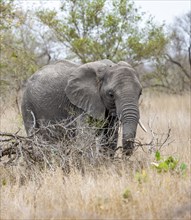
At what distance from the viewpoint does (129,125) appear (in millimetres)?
7738

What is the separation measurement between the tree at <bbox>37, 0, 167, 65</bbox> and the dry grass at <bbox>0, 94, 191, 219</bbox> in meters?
9.78

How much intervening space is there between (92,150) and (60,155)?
425 mm

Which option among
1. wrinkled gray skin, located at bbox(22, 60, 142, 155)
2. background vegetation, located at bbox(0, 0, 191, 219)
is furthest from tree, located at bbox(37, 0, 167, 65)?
wrinkled gray skin, located at bbox(22, 60, 142, 155)

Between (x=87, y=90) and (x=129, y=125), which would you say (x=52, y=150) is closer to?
(x=129, y=125)

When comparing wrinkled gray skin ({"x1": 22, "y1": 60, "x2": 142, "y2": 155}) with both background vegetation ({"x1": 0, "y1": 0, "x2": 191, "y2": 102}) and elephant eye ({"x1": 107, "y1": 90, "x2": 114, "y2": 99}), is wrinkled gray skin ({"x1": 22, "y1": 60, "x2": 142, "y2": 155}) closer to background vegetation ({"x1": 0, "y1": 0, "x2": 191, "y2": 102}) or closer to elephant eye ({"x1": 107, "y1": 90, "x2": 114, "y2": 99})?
elephant eye ({"x1": 107, "y1": 90, "x2": 114, "y2": 99})

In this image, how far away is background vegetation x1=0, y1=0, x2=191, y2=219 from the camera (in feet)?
18.5

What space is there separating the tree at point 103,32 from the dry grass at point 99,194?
9.78 m

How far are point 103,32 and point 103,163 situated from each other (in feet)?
32.9

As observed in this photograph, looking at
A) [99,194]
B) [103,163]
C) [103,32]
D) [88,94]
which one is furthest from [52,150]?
[103,32]

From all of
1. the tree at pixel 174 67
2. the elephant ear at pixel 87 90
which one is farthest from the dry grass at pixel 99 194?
the tree at pixel 174 67

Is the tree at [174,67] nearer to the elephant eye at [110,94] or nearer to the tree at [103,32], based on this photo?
the tree at [103,32]

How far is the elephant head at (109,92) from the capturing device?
25.6ft

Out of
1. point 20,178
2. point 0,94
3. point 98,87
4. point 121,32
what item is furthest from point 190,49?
point 20,178

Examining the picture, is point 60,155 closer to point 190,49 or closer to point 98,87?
point 98,87
